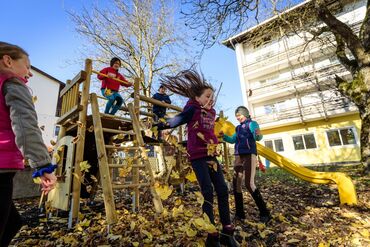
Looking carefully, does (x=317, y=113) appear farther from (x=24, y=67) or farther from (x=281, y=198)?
(x=24, y=67)

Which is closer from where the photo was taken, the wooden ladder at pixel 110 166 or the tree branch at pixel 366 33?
the wooden ladder at pixel 110 166

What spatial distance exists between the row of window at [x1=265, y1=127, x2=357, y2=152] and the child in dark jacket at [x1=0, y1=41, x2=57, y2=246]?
21.2m

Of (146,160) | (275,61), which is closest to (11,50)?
(146,160)

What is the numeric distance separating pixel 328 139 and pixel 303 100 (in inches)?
168

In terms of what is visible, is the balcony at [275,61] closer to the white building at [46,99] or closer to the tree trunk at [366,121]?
the tree trunk at [366,121]

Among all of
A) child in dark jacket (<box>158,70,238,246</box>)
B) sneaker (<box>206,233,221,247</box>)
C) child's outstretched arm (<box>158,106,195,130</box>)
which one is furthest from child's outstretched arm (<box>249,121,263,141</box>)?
sneaker (<box>206,233,221,247</box>)

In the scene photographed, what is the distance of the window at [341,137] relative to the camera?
17.4 m

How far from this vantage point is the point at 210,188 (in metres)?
2.36

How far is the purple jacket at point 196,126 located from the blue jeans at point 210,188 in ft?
0.36

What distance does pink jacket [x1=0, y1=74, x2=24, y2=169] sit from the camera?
1.28m

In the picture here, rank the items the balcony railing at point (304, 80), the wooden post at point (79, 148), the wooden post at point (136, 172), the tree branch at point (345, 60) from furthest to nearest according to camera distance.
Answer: the balcony railing at point (304, 80), the tree branch at point (345, 60), the wooden post at point (136, 172), the wooden post at point (79, 148)

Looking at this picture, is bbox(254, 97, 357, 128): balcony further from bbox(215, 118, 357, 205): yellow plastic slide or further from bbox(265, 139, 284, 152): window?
bbox(215, 118, 357, 205): yellow plastic slide

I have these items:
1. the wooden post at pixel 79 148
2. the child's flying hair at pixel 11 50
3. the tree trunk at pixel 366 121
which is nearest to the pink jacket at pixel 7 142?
the child's flying hair at pixel 11 50

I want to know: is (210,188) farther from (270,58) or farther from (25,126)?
(270,58)
